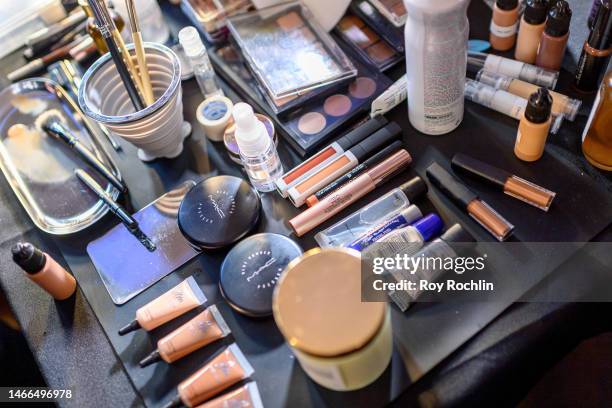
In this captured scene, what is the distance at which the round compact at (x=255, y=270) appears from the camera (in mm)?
664

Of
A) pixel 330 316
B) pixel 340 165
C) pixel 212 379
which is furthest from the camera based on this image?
pixel 340 165

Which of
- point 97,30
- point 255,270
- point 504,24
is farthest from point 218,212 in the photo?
point 504,24

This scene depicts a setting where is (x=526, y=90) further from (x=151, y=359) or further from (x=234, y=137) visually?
(x=151, y=359)

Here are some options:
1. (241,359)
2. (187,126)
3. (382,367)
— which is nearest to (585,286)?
(382,367)

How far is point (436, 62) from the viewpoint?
2.22 feet

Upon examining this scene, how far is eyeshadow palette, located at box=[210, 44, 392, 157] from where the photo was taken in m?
0.78

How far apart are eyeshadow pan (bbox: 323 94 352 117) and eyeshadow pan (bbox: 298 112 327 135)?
0.04 ft

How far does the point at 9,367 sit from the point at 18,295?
0.58 ft

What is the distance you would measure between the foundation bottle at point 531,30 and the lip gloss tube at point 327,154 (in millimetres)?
186

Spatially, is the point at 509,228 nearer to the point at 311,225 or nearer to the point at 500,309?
the point at 500,309

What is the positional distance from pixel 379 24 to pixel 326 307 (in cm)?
43

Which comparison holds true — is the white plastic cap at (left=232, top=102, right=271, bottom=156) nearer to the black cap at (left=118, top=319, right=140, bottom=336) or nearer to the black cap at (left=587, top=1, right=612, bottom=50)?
the black cap at (left=118, top=319, right=140, bottom=336)

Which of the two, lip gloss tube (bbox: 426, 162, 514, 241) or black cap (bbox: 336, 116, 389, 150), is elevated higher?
black cap (bbox: 336, 116, 389, 150)

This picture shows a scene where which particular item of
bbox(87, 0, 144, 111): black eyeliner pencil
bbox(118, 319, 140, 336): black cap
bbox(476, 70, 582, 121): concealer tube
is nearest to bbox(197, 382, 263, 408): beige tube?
bbox(118, 319, 140, 336): black cap
